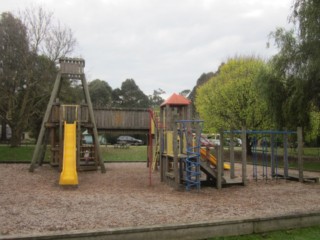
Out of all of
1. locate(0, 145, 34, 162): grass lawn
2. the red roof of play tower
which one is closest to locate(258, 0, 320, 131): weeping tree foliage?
the red roof of play tower

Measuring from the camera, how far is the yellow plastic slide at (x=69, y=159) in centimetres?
1189

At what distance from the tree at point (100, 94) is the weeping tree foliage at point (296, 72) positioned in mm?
44189

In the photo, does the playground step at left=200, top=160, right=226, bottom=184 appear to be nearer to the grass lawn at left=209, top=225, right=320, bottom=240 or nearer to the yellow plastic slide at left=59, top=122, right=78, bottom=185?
the yellow plastic slide at left=59, top=122, right=78, bottom=185

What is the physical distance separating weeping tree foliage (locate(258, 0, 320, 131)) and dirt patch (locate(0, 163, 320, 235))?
290 inches

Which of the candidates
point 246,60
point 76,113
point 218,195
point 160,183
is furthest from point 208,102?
point 218,195

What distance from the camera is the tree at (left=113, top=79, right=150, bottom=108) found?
69250 mm

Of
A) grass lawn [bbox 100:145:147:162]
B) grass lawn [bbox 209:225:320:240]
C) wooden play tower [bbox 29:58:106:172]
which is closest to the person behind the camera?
grass lawn [bbox 209:225:320:240]

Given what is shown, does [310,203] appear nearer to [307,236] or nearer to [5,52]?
[307,236]

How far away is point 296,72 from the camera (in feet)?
64.6

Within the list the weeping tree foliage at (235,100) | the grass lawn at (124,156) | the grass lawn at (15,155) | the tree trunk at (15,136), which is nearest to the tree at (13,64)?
the tree trunk at (15,136)

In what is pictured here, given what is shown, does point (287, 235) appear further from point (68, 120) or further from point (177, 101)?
point (68, 120)

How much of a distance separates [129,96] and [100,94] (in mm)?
7912

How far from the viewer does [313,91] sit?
62.4 ft

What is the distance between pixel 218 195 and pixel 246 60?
23311 mm
